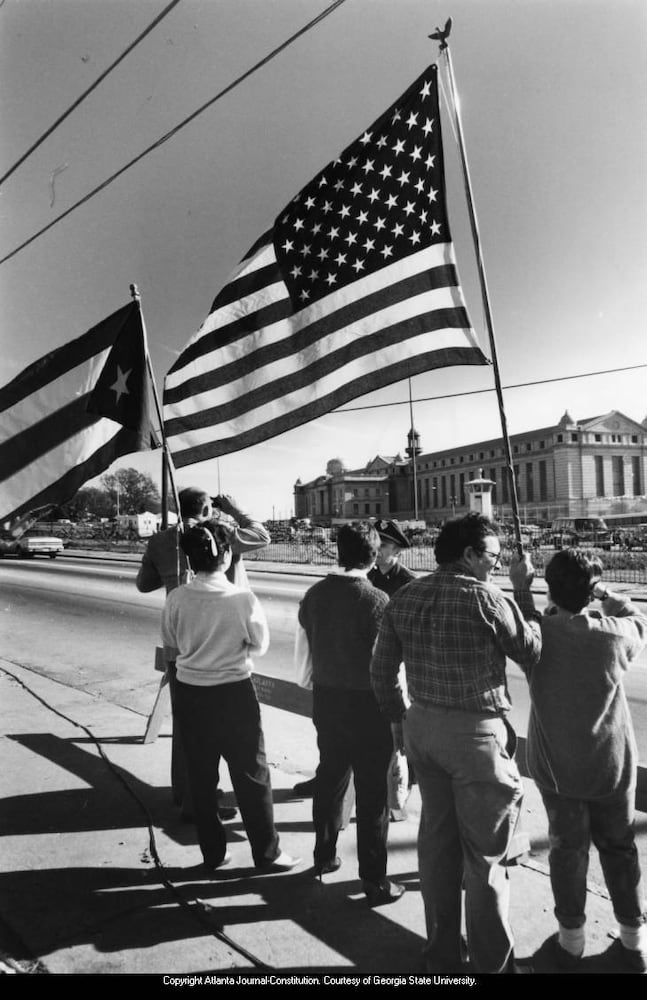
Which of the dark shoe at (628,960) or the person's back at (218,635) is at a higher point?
the person's back at (218,635)

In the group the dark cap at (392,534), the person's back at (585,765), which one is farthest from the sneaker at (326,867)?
the dark cap at (392,534)

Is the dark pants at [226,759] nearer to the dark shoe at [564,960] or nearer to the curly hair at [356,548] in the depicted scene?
the curly hair at [356,548]

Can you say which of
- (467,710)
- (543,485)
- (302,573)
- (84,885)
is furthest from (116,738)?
(543,485)

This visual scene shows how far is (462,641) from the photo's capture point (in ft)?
8.76

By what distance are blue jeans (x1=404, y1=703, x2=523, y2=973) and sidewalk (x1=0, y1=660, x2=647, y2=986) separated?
30cm

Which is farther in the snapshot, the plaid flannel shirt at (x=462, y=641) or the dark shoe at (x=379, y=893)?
the dark shoe at (x=379, y=893)

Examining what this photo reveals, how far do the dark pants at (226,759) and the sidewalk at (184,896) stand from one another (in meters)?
0.18

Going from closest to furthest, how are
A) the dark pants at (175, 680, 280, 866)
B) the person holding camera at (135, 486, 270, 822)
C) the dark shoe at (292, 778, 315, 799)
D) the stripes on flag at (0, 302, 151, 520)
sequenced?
the dark pants at (175, 680, 280, 866) → the person holding camera at (135, 486, 270, 822) → the dark shoe at (292, 778, 315, 799) → the stripes on flag at (0, 302, 151, 520)

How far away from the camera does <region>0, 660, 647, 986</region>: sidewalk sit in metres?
2.82

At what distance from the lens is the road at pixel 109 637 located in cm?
794

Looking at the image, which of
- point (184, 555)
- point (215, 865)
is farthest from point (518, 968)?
point (184, 555)

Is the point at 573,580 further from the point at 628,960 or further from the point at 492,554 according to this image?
the point at 628,960

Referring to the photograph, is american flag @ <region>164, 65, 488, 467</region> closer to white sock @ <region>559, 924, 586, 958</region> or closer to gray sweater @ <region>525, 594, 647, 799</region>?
gray sweater @ <region>525, 594, 647, 799</region>

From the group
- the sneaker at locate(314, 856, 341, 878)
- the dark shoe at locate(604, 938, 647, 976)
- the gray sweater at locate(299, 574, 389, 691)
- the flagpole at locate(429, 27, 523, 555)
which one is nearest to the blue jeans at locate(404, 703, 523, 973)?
the dark shoe at locate(604, 938, 647, 976)
